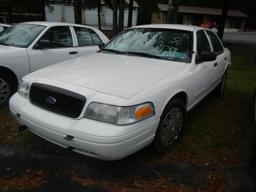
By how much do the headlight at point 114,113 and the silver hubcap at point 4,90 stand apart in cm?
282

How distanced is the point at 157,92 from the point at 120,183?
1091 millimetres

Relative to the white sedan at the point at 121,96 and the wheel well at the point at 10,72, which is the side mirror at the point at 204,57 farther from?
the wheel well at the point at 10,72

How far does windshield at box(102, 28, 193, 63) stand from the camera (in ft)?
14.6

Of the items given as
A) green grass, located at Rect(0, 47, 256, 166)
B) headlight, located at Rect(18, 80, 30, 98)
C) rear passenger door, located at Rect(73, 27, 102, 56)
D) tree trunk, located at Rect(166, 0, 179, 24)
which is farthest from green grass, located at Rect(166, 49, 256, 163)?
tree trunk, located at Rect(166, 0, 179, 24)

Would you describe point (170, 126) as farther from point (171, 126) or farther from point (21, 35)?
point (21, 35)

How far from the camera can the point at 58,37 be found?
245 inches

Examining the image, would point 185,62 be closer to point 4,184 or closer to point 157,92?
point 157,92

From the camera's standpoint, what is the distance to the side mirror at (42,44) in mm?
5724

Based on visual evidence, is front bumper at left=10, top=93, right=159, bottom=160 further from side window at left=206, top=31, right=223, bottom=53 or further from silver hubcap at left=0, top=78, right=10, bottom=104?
side window at left=206, top=31, right=223, bottom=53

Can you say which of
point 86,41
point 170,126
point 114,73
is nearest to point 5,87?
point 86,41

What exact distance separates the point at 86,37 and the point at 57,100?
3.83 metres

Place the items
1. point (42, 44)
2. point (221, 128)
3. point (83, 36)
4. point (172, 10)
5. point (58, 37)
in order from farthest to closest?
1. point (172, 10)
2. point (83, 36)
3. point (58, 37)
4. point (42, 44)
5. point (221, 128)

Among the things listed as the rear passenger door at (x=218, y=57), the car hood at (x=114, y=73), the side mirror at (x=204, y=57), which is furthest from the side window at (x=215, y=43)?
the car hood at (x=114, y=73)

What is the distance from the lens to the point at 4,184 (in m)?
3.15
